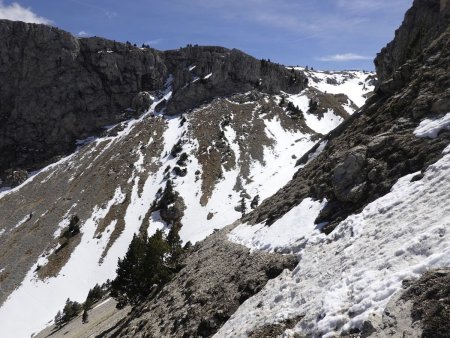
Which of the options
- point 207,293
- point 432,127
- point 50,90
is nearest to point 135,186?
point 50,90

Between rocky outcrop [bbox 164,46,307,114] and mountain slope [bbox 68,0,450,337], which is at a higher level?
rocky outcrop [bbox 164,46,307,114]

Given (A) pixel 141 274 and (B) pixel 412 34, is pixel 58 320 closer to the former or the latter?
(A) pixel 141 274

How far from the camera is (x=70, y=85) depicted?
138000 millimetres

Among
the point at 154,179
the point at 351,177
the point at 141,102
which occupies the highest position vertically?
the point at 141,102

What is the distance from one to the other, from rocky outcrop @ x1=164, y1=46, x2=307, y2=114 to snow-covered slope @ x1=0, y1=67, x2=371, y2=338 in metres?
A: 5.98

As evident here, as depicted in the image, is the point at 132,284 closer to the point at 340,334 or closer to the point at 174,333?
the point at 174,333

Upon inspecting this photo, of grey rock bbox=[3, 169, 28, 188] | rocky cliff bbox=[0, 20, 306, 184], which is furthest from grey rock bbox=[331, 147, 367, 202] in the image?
grey rock bbox=[3, 169, 28, 188]

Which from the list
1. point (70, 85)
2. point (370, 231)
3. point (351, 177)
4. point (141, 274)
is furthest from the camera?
point (70, 85)

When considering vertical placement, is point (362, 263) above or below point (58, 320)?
below

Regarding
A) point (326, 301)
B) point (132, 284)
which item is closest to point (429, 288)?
point (326, 301)

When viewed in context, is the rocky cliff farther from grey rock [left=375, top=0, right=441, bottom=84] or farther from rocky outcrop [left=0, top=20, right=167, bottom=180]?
grey rock [left=375, top=0, right=441, bottom=84]

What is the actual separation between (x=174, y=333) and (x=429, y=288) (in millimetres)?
15842

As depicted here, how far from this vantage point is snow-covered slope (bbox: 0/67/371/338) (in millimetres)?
69375

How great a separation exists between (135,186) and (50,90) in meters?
68.2
